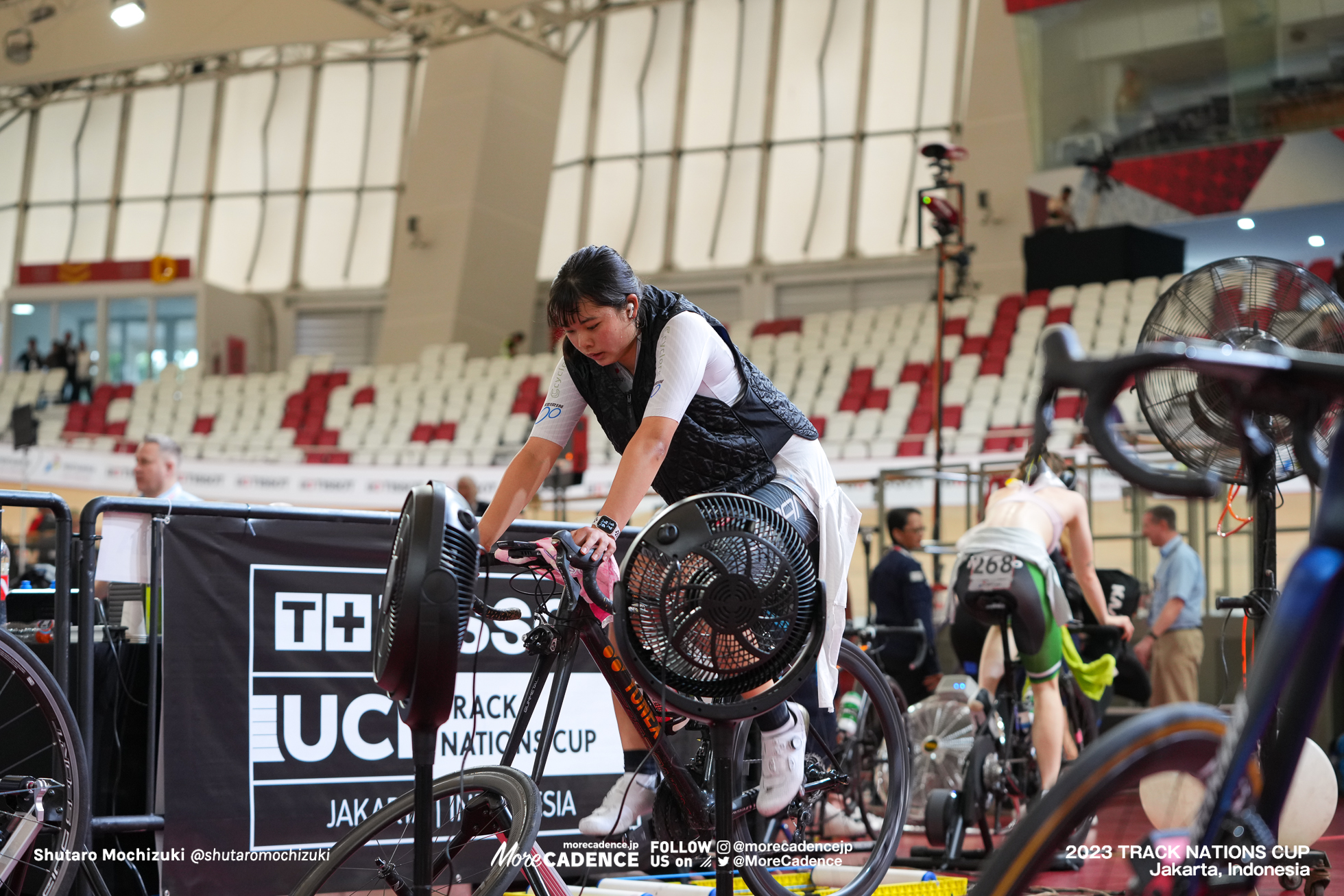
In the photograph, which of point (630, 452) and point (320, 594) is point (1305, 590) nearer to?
point (630, 452)

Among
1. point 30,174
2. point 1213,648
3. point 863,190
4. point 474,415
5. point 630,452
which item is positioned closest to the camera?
point 630,452

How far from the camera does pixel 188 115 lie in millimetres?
24750

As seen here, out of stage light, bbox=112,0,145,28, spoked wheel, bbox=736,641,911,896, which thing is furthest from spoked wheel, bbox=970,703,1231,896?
stage light, bbox=112,0,145,28

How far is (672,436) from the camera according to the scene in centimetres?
266

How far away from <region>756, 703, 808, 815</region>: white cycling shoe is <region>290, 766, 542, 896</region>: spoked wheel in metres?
Answer: 0.62

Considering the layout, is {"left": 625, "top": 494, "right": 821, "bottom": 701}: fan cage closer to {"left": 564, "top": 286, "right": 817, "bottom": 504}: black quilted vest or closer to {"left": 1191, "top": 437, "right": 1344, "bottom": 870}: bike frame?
{"left": 564, "top": 286, "right": 817, "bottom": 504}: black quilted vest

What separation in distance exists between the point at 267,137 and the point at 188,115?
1.75 meters

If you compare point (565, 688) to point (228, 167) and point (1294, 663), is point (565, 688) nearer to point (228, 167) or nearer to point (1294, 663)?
point (1294, 663)

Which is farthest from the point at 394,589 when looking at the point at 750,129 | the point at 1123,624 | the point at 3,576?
the point at 750,129

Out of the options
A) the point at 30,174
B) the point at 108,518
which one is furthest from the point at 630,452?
the point at 30,174

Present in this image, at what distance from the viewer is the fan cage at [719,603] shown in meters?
2.40

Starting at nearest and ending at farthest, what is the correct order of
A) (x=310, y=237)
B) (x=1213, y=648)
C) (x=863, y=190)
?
(x=1213, y=648), (x=863, y=190), (x=310, y=237)

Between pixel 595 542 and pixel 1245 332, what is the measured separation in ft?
5.42

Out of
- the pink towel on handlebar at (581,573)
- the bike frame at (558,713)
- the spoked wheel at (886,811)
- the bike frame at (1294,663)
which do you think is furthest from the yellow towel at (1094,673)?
the bike frame at (1294,663)
